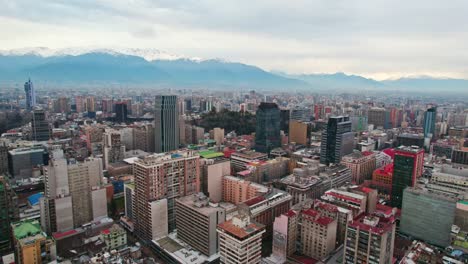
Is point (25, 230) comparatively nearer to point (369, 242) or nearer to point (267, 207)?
point (267, 207)

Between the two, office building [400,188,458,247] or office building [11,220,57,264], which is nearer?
office building [11,220,57,264]

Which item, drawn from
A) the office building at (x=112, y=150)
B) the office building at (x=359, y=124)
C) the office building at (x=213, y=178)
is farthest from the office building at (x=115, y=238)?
the office building at (x=359, y=124)

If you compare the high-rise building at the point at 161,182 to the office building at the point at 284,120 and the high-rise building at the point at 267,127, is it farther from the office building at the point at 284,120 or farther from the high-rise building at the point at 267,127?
the office building at the point at 284,120

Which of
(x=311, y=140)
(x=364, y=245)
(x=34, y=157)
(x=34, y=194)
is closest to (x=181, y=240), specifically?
(x=364, y=245)

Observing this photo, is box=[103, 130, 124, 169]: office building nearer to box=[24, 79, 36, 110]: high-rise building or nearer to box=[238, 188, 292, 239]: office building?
box=[238, 188, 292, 239]: office building

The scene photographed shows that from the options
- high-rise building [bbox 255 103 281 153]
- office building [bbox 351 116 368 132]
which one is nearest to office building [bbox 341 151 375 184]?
high-rise building [bbox 255 103 281 153]
